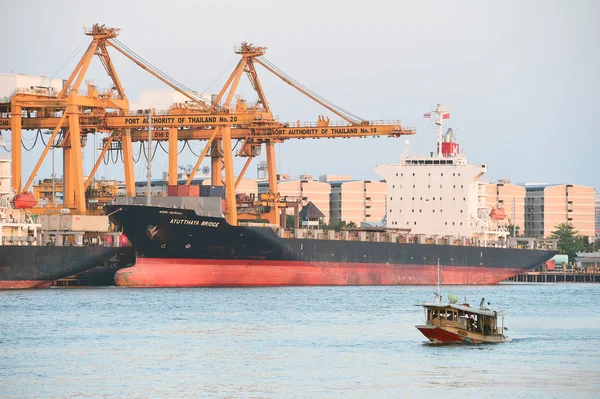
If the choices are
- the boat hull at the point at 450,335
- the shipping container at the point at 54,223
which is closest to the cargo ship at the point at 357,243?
the shipping container at the point at 54,223

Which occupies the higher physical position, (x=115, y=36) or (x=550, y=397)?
(x=115, y=36)

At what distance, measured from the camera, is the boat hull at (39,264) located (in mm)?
56219

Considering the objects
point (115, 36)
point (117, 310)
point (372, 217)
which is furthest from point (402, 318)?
point (372, 217)

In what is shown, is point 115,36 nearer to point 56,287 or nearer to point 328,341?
point 56,287

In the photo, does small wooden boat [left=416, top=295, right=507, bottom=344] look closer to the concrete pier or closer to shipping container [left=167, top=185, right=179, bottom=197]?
shipping container [left=167, top=185, right=179, bottom=197]

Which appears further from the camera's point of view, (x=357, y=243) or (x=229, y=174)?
(x=357, y=243)

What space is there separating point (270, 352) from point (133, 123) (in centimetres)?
3509

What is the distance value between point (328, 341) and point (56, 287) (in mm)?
31101

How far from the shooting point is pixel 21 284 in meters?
57.4

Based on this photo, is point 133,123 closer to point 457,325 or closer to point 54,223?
point 54,223

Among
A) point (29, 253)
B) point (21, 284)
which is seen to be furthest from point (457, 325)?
point (21, 284)

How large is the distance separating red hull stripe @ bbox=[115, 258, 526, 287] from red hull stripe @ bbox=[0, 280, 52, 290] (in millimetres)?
4028

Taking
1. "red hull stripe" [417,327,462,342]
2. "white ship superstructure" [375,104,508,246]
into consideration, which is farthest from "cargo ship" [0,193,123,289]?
"red hull stripe" [417,327,462,342]

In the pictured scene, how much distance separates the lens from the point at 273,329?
39625 mm
